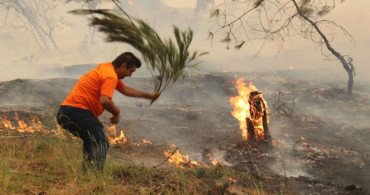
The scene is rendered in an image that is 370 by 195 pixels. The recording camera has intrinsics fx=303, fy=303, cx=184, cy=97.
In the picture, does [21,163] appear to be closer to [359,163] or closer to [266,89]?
[359,163]

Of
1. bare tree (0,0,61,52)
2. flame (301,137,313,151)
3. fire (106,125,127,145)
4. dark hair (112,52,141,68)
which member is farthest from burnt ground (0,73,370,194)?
bare tree (0,0,61,52)

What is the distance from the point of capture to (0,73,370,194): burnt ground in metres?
6.66

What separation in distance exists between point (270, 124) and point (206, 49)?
2745 cm

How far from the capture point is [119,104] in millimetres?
13602

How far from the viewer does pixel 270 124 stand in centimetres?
1111

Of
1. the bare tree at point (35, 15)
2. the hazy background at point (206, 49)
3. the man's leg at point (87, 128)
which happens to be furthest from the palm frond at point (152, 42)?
the bare tree at point (35, 15)

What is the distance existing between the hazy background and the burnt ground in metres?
7.83

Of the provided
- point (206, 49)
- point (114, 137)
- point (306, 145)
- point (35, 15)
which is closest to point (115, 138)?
point (114, 137)

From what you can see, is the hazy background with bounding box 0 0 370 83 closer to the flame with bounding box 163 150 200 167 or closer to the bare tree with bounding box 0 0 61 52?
the bare tree with bounding box 0 0 61 52

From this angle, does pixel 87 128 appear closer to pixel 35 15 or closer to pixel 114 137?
pixel 114 137

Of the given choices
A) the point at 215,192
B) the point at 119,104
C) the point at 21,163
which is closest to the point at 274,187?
the point at 215,192

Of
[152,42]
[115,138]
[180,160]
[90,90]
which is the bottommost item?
[180,160]

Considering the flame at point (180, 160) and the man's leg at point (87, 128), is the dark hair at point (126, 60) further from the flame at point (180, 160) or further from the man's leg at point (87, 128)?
the flame at point (180, 160)

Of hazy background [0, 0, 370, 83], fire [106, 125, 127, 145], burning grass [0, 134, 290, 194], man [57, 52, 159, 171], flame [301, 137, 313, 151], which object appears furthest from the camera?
hazy background [0, 0, 370, 83]
